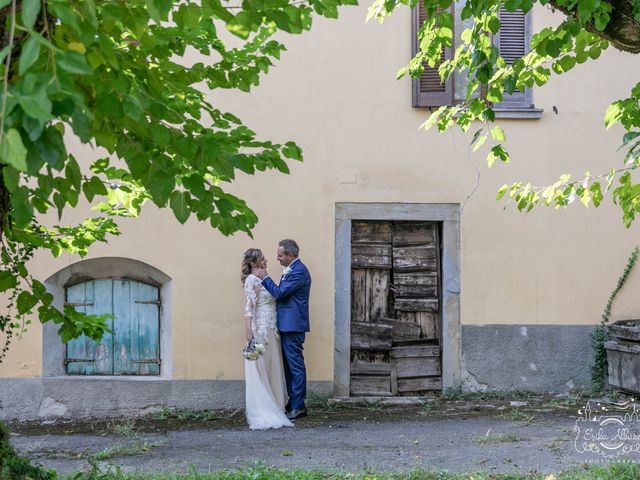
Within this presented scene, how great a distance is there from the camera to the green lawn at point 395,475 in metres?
5.35

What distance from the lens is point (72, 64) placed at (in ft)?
6.63

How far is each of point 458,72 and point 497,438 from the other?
13.6 ft

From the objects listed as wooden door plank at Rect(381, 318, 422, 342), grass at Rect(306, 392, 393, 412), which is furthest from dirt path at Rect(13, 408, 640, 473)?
wooden door plank at Rect(381, 318, 422, 342)

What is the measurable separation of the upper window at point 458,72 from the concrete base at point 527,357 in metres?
2.46

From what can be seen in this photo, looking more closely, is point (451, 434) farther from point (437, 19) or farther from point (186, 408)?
point (437, 19)

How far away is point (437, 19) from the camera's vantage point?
527 cm

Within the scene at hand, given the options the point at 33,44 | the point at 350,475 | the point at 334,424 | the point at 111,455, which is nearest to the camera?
the point at 33,44

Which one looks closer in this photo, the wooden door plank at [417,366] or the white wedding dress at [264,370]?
the white wedding dress at [264,370]

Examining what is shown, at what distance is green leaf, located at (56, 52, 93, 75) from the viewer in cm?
201

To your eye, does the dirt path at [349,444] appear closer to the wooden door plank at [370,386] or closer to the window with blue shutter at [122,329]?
the wooden door plank at [370,386]

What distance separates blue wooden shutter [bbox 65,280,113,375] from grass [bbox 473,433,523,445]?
4.16 meters

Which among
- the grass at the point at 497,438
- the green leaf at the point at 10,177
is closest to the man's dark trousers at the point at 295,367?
the grass at the point at 497,438

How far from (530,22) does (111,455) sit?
6.34 metres

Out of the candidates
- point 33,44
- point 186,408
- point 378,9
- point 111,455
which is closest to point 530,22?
point 378,9
